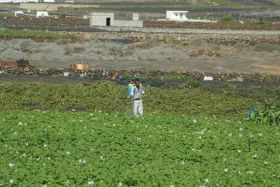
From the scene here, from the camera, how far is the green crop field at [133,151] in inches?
651

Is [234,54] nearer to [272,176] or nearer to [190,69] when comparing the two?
[190,69]

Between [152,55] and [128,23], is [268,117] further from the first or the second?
[128,23]

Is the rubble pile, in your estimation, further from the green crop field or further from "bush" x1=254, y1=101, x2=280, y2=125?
the green crop field

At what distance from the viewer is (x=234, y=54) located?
2734 inches

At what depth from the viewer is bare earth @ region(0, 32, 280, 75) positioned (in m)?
56.4

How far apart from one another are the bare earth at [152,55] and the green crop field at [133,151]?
96.6 ft

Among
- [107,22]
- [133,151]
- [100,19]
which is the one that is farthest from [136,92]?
[107,22]

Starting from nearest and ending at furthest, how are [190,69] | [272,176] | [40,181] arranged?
[40,181] → [272,176] → [190,69]

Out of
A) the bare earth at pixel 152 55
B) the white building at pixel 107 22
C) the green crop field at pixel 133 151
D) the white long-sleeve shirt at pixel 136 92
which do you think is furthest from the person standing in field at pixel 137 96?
the white building at pixel 107 22

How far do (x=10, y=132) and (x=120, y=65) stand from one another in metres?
34.8

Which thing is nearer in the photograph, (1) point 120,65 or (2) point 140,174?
(2) point 140,174

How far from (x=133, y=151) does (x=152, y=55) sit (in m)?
44.3

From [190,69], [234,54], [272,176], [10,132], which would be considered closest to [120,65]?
[190,69]

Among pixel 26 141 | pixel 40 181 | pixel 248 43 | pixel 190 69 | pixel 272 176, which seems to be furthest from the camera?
pixel 248 43
